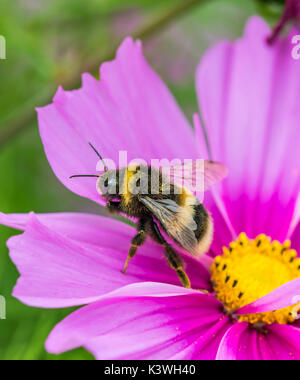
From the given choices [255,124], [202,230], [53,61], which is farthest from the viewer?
[53,61]

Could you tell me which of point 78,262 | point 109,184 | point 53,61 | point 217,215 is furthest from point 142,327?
point 53,61

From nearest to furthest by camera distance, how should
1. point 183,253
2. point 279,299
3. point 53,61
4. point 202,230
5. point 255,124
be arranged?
point 279,299 < point 202,230 < point 183,253 < point 255,124 < point 53,61

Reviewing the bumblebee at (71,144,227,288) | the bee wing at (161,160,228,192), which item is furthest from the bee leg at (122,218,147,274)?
the bee wing at (161,160,228,192)

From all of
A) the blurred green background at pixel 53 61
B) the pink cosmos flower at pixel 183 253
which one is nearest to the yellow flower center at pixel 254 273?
the pink cosmos flower at pixel 183 253

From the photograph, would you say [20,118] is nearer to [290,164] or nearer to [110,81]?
[110,81]

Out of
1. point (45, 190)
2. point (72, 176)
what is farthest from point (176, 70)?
point (72, 176)

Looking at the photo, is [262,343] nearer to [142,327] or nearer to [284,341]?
[284,341]

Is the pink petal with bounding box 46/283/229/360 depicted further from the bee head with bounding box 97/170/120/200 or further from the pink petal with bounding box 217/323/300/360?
the bee head with bounding box 97/170/120/200
